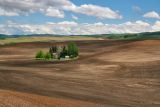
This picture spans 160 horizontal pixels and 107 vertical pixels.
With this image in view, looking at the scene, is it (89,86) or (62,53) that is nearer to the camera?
(89,86)

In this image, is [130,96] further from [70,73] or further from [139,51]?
[139,51]

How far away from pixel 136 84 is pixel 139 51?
6163cm

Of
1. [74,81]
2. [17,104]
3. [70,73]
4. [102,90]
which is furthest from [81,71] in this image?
[17,104]

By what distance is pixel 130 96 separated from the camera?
172ft

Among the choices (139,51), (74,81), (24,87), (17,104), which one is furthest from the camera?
(139,51)

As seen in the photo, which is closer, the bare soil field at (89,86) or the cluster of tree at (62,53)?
the bare soil field at (89,86)

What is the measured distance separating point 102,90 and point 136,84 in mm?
9634

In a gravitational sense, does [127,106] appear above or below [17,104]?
below

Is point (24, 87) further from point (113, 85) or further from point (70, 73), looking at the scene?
point (70, 73)

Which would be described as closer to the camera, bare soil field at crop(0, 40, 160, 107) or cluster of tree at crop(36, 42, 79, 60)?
bare soil field at crop(0, 40, 160, 107)

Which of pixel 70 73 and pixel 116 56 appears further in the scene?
pixel 116 56

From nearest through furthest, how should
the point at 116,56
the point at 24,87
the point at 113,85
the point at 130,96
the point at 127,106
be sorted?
the point at 127,106, the point at 130,96, the point at 24,87, the point at 113,85, the point at 116,56

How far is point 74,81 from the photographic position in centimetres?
6650

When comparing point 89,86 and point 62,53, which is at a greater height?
point 62,53
